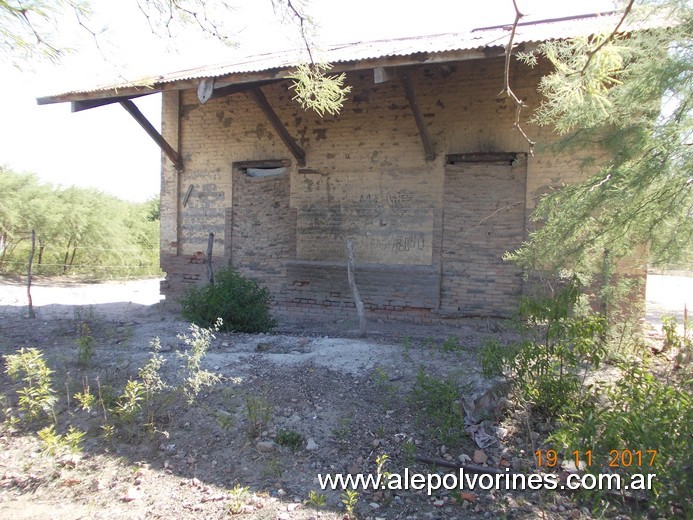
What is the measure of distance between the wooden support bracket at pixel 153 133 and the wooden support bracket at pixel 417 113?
15.4 ft

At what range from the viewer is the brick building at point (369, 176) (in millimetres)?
6832

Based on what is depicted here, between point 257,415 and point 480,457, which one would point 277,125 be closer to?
point 257,415

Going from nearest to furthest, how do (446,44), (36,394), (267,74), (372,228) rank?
1. (36,394)
2. (267,74)
3. (446,44)
4. (372,228)

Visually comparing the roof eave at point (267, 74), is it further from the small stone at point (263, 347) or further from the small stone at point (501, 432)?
the small stone at point (501, 432)

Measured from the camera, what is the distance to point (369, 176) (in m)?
7.78

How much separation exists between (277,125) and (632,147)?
542 centimetres

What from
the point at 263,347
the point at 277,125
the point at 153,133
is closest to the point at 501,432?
the point at 263,347

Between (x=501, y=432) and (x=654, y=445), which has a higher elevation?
(x=654, y=445)

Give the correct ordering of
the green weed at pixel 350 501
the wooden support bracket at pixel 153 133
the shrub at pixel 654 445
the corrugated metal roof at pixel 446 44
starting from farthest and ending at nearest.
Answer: the wooden support bracket at pixel 153 133, the corrugated metal roof at pixel 446 44, the green weed at pixel 350 501, the shrub at pixel 654 445

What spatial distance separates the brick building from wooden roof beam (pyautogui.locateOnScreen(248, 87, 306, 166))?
31 mm

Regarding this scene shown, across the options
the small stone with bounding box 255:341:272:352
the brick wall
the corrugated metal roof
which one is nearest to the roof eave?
the corrugated metal roof
